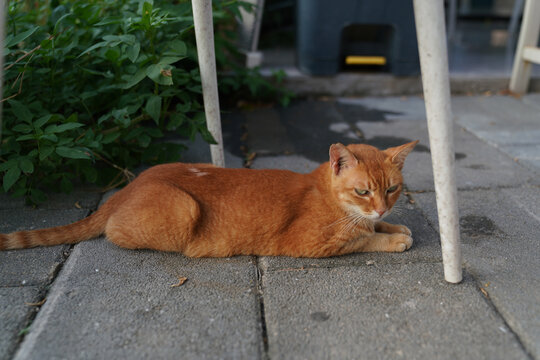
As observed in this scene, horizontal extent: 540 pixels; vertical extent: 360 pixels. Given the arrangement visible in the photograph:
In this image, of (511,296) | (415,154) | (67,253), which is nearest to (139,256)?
(67,253)

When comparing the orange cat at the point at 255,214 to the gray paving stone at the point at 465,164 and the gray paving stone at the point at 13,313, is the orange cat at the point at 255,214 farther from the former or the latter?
the gray paving stone at the point at 465,164

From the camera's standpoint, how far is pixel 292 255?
7.75ft

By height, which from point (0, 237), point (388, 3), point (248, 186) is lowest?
point (0, 237)

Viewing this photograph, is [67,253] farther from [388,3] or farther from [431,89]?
[388,3]

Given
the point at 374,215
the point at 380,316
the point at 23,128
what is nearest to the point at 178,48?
the point at 23,128

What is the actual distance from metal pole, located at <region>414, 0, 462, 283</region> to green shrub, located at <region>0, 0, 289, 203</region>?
1.39 meters

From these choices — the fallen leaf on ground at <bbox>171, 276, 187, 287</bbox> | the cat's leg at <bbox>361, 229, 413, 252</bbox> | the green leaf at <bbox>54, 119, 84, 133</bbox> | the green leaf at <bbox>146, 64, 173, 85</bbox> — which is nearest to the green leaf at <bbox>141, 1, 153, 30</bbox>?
the green leaf at <bbox>146, 64, 173, 85</bbox>

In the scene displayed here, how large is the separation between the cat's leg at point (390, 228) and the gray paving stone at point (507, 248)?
0.29 metres

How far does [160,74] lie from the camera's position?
261 cm

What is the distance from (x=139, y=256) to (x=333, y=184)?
41.5 inches

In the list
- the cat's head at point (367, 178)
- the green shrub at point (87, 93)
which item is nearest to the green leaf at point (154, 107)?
the green shrub at point (87, 93)

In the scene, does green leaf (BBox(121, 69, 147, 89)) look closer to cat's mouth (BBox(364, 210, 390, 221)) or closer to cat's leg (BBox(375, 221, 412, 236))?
cat's mouth (BBox(364, 210, 390, 221))

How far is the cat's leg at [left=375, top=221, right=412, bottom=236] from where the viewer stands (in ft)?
8.25

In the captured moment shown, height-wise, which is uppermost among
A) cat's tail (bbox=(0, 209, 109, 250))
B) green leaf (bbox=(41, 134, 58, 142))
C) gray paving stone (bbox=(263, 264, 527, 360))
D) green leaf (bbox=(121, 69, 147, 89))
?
green leaf (bbox=(121, 69, 147, 89))
